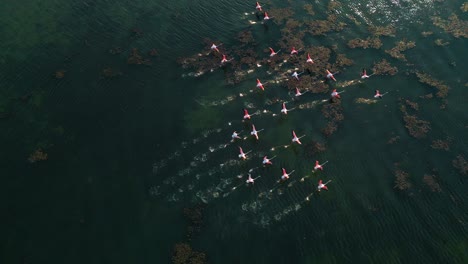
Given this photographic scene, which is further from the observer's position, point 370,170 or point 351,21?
point 351,21

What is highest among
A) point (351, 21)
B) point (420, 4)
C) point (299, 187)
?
point (420, 4)

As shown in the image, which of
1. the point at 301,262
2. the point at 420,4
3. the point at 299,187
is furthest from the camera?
the point at 420,4

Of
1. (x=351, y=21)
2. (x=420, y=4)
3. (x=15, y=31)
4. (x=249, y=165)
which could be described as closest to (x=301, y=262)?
(x=249, y=165)

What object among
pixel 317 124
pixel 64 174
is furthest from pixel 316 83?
pixel 64 174

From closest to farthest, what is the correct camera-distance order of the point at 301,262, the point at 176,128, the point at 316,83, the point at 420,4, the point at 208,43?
the point at 301,262
the point at 176,128
the point at 316,83
the point at 208,43
the point at 420,4

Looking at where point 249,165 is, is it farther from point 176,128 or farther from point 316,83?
point 316,83

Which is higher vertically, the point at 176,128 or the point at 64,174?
the point at 176,128
